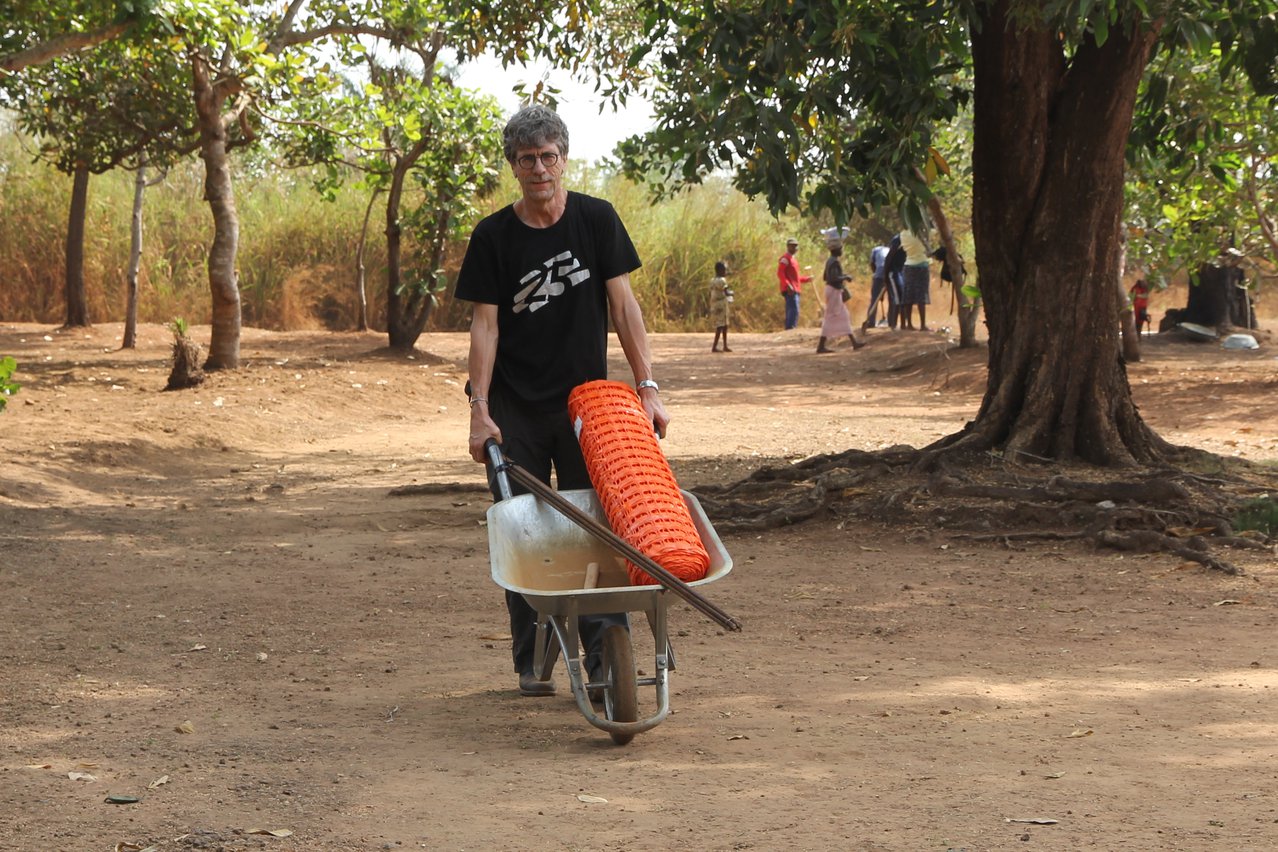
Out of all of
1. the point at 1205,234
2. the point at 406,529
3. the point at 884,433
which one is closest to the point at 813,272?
the point at 1205,234

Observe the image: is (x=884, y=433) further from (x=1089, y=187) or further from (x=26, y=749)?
(x=26, y=749)

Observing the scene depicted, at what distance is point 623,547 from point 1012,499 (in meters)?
4.56

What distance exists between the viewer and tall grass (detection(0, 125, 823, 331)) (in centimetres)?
2355

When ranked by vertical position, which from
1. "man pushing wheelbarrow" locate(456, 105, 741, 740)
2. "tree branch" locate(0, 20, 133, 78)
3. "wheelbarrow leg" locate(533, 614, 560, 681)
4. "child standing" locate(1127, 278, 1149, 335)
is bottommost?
"wheelbarrow leg" locate(533, 614, 560, 681)

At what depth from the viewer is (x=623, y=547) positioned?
3.88 metres

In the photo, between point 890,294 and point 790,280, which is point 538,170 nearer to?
point 890,294

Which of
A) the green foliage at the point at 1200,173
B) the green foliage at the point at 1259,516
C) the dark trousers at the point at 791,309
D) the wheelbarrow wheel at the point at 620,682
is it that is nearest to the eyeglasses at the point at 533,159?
the wheelbarrow wheel at the point at 620,682

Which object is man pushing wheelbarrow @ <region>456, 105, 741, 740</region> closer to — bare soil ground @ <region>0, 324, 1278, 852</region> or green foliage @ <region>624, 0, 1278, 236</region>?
bare soil ground @ <region>0, 324, 1278, 852</region>

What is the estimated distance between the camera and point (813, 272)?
3384 centimetres

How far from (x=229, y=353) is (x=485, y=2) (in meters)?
6.44

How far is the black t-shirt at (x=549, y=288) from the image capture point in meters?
4.47

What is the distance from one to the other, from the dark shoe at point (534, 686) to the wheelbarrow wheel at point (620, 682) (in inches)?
25.6

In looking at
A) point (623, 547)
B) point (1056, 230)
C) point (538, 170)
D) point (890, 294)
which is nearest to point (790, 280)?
point (890, 294)

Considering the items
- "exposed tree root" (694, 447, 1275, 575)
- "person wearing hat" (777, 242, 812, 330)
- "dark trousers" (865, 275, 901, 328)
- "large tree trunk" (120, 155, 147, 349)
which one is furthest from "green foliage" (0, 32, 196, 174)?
"person wearing hat" (777, 242, 812, 330)
